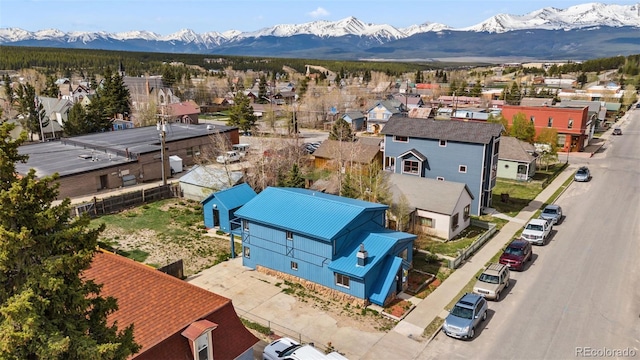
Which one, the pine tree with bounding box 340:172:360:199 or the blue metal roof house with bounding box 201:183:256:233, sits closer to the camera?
the blue metal roof house with bounding box 201:183:256:233

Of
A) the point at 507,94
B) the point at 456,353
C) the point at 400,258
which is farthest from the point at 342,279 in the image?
the point at 507,94

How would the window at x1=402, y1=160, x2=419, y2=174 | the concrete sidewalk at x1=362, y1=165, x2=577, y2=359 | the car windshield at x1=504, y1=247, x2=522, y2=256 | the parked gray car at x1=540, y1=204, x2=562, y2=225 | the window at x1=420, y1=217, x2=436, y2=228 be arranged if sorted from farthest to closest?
the window at x1=402, y1=160, x2=419, y2=174 → the parked gray car at x1=540, y1=204, x2=562, y2=225 → the window at x1=420, y1=217, x2=436, y2=228 → the car windshield at x1=504, y1=247, x2=522, y2=256 → the concrete sidewalk at x1=362, y1=165, x2=577, y2=359

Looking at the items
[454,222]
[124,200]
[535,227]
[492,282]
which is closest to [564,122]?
[535,227]

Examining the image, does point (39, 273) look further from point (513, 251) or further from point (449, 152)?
point (449, 152)

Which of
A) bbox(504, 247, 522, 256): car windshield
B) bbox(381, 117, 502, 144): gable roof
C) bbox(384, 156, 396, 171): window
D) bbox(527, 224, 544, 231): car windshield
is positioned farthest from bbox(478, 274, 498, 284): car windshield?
bbox(384, 156, 396, 171): window

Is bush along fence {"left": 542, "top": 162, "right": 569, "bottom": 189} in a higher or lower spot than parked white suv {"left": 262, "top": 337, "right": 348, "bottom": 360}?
lower

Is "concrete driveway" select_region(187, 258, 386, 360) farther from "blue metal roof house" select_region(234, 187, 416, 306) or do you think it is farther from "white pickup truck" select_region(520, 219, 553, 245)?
"white pickup truck" select_region(520, 219, 553, 245)
